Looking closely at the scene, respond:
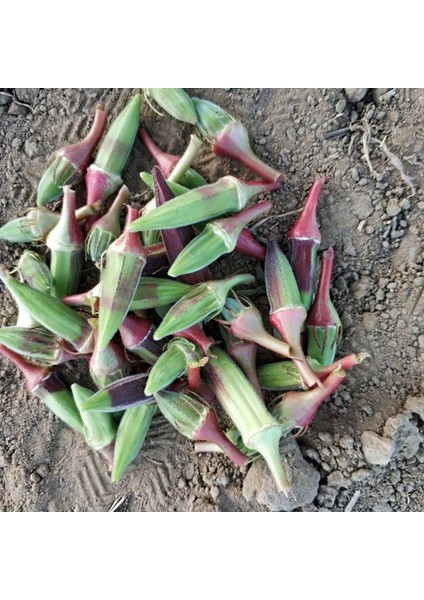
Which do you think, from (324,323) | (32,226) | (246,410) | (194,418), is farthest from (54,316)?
(324,323)

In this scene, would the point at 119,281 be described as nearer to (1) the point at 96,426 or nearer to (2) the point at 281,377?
(1) the point at 96,426

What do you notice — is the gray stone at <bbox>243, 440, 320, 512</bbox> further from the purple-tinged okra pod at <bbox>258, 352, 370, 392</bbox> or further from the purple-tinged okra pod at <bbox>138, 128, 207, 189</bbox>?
the purple-tinged okra pod at <bbox>138, 128, 207, 189</bbox>

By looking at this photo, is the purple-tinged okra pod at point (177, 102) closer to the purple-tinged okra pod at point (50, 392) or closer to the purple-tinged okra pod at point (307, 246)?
the purple-tinged okra pod at point (307, 246)

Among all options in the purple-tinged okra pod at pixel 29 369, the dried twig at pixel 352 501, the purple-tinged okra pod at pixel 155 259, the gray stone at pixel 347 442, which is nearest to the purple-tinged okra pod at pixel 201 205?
the purple-tinged okra pod at pixel 155 259

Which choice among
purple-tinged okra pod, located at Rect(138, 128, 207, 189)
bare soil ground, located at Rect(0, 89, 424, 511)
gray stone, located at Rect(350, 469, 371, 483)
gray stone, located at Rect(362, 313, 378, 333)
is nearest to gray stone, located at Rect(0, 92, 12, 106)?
bare soil ground, located at Rect(0, 89, 424, 511)

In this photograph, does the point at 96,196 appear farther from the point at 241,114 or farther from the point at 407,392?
the point at 407,392
